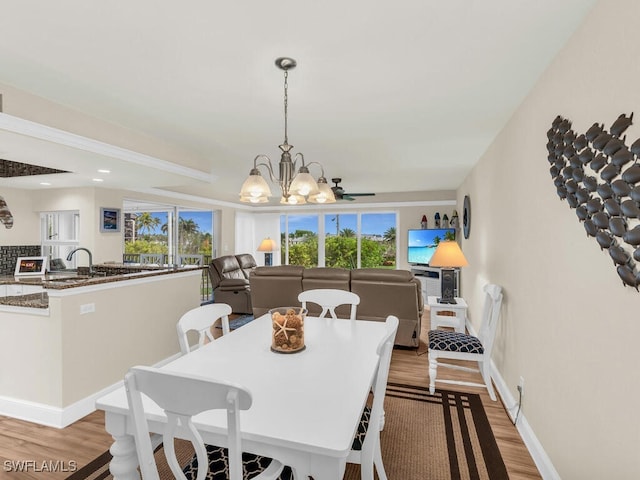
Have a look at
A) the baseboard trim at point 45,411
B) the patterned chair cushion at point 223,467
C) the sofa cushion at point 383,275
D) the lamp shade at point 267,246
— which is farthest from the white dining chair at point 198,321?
the lamp shade at point 267,246

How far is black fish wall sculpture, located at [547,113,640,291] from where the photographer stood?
3.64ft

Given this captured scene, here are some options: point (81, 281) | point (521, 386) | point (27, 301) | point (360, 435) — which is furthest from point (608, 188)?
point (27, 301)

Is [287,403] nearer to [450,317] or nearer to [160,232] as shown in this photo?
[450,317]

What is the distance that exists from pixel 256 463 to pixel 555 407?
1.59 metres

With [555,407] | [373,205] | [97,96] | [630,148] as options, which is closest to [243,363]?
[555,407]

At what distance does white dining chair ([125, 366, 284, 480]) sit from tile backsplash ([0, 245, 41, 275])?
532 cm

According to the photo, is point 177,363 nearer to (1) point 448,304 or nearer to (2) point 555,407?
(2) point 555,407

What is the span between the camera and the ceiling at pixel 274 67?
1469 millimetres

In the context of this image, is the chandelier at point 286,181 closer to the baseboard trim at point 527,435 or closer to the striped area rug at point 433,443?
the striped area rug at point 433,443

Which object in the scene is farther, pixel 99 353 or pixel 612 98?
pixel 99 353

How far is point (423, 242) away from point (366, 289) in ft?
11.9

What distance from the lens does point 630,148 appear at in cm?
113

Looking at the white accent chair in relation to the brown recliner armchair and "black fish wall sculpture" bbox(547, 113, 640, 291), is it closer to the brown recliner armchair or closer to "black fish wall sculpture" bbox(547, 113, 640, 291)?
"black fish wall sculpture" bbox(547, 113, 640, 291)

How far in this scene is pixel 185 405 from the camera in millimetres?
989
